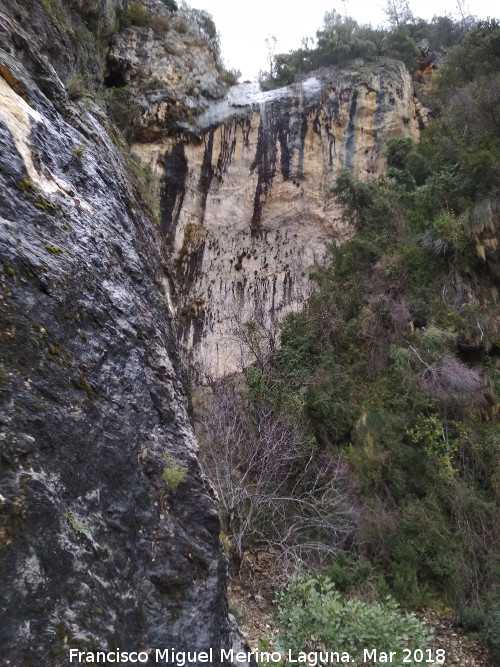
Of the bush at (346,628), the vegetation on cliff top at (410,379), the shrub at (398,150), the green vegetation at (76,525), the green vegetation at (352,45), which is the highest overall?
the green vegetation at (352,45)

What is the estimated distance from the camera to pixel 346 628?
3391mm

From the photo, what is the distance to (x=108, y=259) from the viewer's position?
12.6 ft

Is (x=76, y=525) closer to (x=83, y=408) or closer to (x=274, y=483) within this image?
(x=83, y=408)

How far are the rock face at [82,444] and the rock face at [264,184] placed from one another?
12.0 meters

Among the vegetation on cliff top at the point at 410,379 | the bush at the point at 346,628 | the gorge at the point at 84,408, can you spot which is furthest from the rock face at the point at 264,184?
the bush at the point at 346,628

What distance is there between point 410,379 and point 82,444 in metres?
8.20

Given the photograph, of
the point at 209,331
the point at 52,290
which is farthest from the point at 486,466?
the point at 209,331

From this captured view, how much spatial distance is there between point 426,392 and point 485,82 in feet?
31.1

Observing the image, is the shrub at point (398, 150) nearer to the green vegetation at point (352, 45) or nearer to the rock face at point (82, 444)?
the green vegetation at point (352, 45)

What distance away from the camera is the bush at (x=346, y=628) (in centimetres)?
336

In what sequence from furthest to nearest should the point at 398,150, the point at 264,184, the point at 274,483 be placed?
the point at 264,184
the point at 398,150
the point at 274,483

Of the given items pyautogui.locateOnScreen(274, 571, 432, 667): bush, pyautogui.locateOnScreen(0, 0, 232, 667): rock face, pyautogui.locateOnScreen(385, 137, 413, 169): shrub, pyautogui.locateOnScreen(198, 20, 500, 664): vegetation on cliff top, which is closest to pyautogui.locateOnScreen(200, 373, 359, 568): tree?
pyautogui.locateOnScreen(198, 20, 500, 664): vegetation on cliff top

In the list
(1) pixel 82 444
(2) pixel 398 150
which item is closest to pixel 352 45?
(2) pixel 398 150

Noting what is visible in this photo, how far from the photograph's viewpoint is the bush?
11.0 feet
